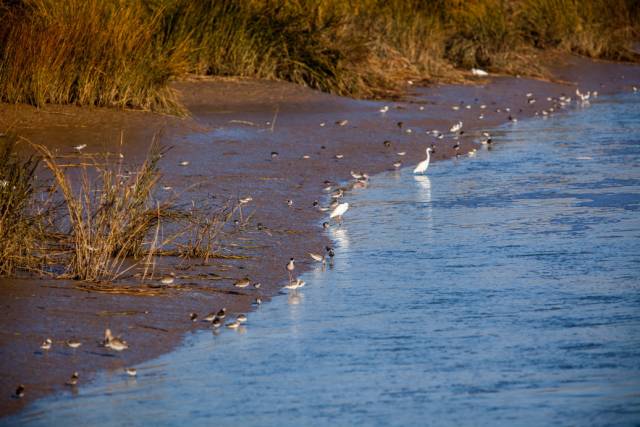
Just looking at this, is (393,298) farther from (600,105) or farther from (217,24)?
(600,105)

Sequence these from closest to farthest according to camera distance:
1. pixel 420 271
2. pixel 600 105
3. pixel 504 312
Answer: pixel 504 312, pixel 420 271, pixel 600 105

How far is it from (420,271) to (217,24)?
34.5 feet

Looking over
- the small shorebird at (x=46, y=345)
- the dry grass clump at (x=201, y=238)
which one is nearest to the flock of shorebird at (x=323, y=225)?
the small shorebird at (x=46, y=345)

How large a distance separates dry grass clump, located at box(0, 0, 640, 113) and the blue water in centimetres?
463

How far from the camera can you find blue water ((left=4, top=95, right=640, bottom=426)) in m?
5.47

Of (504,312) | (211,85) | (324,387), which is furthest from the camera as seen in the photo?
(211,85)

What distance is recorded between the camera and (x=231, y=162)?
12.9 meters

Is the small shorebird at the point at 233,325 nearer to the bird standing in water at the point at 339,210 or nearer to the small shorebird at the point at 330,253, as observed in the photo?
the small shorebird at the point at 330,253

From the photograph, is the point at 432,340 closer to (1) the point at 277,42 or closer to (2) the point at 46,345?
(2) the point at 46,345

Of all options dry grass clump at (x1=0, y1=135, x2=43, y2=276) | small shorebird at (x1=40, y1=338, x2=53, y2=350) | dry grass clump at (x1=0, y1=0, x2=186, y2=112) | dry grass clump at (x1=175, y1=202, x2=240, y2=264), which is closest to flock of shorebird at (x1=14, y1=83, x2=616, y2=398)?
small shorebird at (x1=40, y1=338, x2=53, y2=350)

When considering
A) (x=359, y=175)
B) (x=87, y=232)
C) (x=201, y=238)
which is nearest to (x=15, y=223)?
(x=87, y=232)

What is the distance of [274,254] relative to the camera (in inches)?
347

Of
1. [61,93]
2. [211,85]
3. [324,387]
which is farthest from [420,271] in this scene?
[211,85]

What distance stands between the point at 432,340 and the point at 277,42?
13.1 meters
